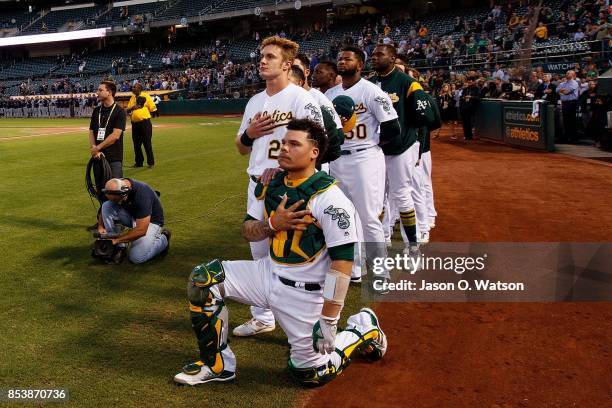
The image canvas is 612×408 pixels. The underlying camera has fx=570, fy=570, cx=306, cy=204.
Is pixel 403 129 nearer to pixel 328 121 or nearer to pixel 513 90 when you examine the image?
pixel 328 121

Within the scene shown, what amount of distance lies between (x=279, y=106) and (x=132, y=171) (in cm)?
1025

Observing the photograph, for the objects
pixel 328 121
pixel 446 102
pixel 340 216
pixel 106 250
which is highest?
pixel 328 121

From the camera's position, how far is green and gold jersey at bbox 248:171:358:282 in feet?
12.0

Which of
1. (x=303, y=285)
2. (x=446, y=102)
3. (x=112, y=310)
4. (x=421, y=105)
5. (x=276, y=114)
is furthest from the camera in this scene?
(x=446, y=102)

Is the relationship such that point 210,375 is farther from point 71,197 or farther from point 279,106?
point 71,197

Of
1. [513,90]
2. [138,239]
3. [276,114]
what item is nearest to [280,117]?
[276,114]

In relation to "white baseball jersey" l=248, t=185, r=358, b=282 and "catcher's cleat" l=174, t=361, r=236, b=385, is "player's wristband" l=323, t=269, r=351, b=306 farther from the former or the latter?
"catcher's cleat" l=174, t=361, r=236, b=385

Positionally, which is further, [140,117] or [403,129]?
[140,117]

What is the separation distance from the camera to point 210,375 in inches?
157

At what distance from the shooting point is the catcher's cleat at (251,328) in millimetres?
4828

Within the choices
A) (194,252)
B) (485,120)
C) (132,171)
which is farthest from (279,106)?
(485,120)

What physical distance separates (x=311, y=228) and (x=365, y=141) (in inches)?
91.7

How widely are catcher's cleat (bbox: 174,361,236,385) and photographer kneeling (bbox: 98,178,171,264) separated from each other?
300 centimetres

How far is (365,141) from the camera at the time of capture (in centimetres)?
588
